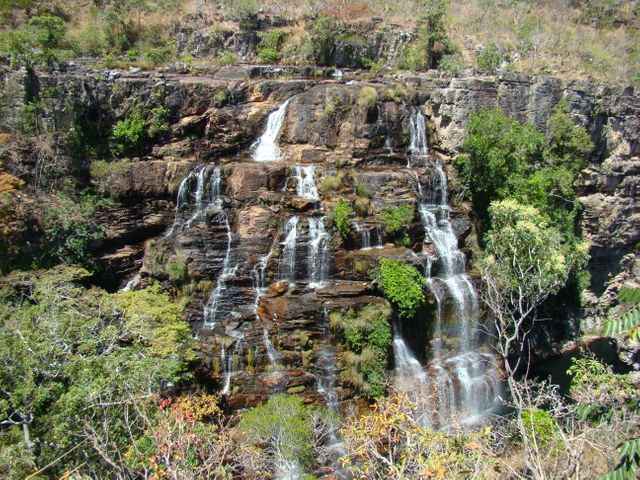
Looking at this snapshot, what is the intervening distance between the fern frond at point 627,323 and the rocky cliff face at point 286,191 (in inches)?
444

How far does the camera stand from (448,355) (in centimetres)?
1888

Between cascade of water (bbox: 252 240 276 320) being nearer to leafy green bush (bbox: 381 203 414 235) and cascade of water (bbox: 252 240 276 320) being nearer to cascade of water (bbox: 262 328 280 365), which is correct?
cascade of water (bbox: 262 328 280 365)

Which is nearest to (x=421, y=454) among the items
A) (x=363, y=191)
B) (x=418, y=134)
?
(x=363, y=191)

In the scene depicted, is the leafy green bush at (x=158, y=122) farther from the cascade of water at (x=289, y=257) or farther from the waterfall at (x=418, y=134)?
the waterfall at (x=418, y=134)

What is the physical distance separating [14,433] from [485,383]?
1557 centimetres

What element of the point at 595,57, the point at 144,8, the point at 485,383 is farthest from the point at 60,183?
the point at 595,57

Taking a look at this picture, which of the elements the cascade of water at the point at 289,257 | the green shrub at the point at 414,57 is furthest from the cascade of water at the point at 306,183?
the green shrub at the point at 414,57

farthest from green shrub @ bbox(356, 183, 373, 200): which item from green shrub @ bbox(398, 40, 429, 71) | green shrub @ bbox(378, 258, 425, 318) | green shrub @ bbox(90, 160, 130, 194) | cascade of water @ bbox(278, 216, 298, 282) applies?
green shrub @ bbox(398, 40, 429, 71)

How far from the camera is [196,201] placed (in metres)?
20.2

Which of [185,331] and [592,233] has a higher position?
[592,233]

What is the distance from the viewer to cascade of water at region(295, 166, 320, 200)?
66.2 ft

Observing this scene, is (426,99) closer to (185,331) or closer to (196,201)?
(196,201)

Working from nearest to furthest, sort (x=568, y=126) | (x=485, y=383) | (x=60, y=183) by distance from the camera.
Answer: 1. (x=485, y=383)
2. (x=60, y=183)
3. (x=568, y=126)

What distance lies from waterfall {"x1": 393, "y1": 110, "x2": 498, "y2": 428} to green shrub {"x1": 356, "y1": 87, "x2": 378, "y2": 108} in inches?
159
